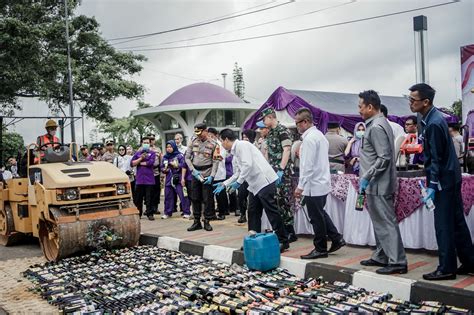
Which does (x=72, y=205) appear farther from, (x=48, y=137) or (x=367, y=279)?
(x=367, y=279)

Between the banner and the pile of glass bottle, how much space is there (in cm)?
651

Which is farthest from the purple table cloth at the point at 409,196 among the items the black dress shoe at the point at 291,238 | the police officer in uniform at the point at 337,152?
the police officer in uniform at the point at 337,152

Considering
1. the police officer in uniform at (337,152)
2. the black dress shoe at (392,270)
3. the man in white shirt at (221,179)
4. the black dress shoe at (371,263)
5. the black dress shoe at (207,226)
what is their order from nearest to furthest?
the black dress shoe at (392,270)
the black dress shoe at (371,263)
the police officer in uniform at (337,152)
the black dress shoe at (207,226)
the man in white shirt at (221,179)

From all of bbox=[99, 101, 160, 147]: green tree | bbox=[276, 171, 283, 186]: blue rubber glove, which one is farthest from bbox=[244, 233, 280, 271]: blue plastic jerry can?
bbox=[99, 101, 160, 147]: green tree

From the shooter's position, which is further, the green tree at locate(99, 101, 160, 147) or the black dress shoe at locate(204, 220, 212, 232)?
the green tree at locate(99, 101, 160, 147)

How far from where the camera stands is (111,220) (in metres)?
6.80

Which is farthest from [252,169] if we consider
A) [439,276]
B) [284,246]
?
[439,276]

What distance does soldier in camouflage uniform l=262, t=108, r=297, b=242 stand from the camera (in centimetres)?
661

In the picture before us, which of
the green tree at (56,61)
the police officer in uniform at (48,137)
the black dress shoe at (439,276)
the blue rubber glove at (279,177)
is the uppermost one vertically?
the green tree at (56,61)

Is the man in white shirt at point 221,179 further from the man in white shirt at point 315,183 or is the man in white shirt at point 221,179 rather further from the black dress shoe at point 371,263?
the black dress shoe at point 371,263

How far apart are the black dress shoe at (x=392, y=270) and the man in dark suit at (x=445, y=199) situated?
0.32m

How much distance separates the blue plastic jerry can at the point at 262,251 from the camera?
5391 millimetres

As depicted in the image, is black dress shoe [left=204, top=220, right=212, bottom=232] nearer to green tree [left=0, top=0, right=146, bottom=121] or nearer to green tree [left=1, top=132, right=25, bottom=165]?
green tree [left=1, top=132, right=25, bottom=165]

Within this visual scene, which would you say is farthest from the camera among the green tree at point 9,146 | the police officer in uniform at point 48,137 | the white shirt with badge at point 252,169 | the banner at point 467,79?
the green tree at point 9,146
